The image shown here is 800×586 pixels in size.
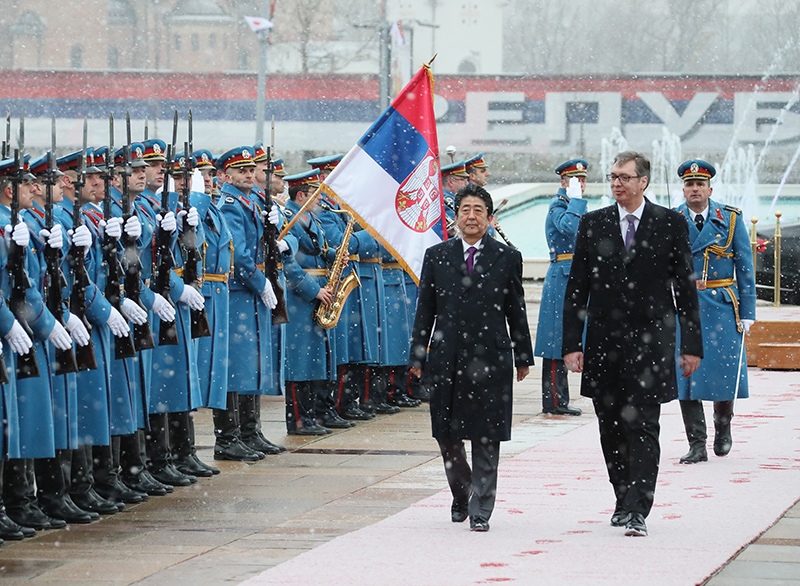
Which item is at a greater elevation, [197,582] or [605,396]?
[605,396]

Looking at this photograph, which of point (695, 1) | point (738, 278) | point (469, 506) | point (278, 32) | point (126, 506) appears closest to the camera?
point (469, 506)

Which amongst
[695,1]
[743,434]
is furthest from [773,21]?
[743,434]

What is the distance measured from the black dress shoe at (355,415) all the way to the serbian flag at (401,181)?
1802 mm

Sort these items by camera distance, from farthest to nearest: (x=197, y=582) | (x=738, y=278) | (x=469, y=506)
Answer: (x=738, y=278) → (x=469, y=506) → (x=197, y=582)

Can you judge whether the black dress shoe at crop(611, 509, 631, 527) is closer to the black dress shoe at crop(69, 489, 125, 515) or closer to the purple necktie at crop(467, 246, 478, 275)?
the purple necktie at crop(467, 246, 478, 275)

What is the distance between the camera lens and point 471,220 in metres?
6.34

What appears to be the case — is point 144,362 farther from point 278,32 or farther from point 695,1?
point 695,1

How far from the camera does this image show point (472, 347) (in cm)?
624

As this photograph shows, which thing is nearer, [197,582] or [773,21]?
[197,582]

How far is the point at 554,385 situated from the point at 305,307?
2190 mm

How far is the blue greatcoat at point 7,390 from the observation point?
5.84 meters

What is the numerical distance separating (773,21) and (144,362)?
63129 millimetres

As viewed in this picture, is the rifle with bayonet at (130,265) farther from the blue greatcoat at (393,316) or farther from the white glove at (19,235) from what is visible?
the blue greatcoat at (393,316)

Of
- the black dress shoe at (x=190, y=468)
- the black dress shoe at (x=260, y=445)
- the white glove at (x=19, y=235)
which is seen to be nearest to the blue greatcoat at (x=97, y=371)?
the white glove at (x=19, y=235)
